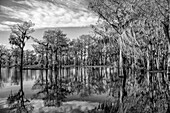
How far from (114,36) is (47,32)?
34968mm

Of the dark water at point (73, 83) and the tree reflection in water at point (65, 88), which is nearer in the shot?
the tree reflection in water at point (65, 88)

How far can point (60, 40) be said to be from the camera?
56.2m

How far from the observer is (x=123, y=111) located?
21.7 ft

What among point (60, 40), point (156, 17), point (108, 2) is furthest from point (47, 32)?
point (156, 17)

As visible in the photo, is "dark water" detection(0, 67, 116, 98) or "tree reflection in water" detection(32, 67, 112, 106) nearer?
"tree reflection in water" detection(32, 67, 112, 106)

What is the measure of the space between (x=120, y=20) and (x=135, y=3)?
16.3 ft

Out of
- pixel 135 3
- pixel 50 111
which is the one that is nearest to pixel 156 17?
pixel 135 3

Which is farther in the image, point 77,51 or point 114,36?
point 77,51

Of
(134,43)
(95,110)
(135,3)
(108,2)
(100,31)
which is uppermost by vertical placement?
(108,2)

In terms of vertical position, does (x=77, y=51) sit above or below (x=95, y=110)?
above

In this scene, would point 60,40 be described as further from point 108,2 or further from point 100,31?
point 108,2

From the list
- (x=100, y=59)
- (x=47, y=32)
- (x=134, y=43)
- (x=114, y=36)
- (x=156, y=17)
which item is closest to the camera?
(x=156, y=17)

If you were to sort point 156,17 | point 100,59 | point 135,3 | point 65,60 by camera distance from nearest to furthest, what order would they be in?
1. point 135,3
2. point 156,17
3. point 100,59
4. point 65,60

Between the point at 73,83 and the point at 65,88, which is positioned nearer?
the point at 65,88
